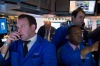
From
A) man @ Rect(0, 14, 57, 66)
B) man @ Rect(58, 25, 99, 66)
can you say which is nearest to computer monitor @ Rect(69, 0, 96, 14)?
man @ Rect(58, 25, 99, 66)

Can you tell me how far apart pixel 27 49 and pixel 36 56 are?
139 mm

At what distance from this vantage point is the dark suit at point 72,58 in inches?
99.0

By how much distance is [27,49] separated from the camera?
263 cm

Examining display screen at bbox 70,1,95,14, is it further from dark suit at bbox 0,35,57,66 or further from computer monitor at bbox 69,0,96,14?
dark suit at bbox 0,35,57,66

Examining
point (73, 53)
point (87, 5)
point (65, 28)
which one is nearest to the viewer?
point (73, 53)

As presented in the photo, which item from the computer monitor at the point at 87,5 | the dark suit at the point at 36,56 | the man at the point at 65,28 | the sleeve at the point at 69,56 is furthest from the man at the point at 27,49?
the computer monitor at the point at 87,5

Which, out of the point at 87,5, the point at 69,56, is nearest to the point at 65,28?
the point at 69,56

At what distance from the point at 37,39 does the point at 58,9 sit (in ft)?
12.4

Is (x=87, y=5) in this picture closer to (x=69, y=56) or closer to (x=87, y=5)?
(x=87, y=5)

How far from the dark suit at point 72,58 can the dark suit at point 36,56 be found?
0.15 meters

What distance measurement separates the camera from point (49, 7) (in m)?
5.94

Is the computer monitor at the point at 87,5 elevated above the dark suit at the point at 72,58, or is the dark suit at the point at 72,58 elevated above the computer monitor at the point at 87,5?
the computer monitor at the point at 87,5

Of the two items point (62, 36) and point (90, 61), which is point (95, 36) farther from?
point (90, 61)

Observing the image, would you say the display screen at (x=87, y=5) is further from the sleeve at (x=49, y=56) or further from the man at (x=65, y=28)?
the sleeve at (x=49, y=56)
